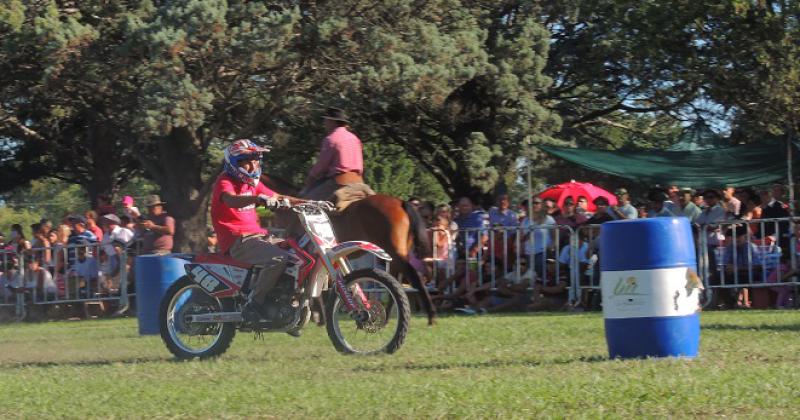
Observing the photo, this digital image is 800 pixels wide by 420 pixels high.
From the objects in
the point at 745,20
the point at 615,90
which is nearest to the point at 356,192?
the point at 745,20

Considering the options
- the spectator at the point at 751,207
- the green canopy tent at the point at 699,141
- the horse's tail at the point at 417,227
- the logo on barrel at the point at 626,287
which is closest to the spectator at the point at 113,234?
the horse's tail at the point at 417,227

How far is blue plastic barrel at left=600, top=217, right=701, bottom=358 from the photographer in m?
8.96

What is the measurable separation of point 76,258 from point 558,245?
26.5 feet

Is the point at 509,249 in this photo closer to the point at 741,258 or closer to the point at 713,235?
the point at 713,235

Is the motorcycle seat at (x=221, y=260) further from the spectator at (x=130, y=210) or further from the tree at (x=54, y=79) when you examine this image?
the tree at (x=54, y=79)

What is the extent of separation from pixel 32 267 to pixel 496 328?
10.4 metres

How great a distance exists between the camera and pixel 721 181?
68.0 feet

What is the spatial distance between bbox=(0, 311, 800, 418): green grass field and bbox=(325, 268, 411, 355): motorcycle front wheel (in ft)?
0.65

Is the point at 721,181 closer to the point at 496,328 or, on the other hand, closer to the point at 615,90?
the point at 496,328

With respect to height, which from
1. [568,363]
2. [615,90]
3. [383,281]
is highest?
[615,90]

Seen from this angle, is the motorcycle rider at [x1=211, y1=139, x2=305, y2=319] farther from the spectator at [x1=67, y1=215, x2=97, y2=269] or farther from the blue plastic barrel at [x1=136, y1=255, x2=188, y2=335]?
the spectator at [x1=67, y1=215, x2=97, y2=269]

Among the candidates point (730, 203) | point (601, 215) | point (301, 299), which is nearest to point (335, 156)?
point (301, 299)

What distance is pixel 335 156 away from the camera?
14.0m

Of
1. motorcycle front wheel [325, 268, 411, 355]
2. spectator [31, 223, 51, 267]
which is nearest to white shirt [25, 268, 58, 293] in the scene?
spectator [31, 223, 51, 267]
